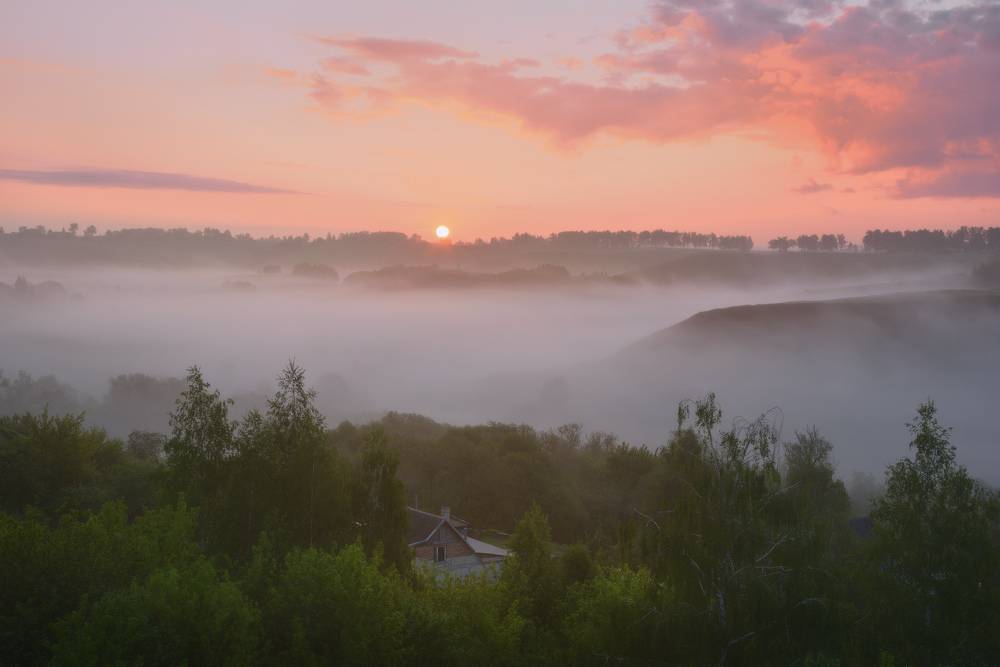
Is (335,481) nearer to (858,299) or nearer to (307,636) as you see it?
(307,636)

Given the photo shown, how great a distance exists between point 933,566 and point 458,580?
48.7ft

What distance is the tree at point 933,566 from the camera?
18969 mm

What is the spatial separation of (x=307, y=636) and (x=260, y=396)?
17507cm

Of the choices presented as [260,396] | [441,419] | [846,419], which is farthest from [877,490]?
[260,396]

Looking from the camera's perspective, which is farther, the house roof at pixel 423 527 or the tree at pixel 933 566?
the house roof at pixel 423 527

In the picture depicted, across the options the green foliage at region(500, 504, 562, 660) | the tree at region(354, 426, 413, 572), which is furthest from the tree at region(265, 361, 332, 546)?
the green foliage at region(500, 504, 562, 660)

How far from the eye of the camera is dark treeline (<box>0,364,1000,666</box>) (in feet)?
48.8

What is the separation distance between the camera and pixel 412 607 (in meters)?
17.1

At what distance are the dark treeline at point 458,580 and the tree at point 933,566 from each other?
58 millimetres

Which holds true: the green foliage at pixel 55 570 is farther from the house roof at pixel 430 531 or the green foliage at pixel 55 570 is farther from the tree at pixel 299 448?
the house roof at pixel 430 531

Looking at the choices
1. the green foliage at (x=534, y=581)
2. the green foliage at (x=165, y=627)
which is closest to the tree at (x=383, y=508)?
the green foliage at (x=534, y=581)

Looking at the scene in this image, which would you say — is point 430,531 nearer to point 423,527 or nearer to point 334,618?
point 423,527

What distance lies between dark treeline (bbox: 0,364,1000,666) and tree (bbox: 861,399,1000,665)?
58mm

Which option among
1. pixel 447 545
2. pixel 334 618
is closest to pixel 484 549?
pixel 447 545
